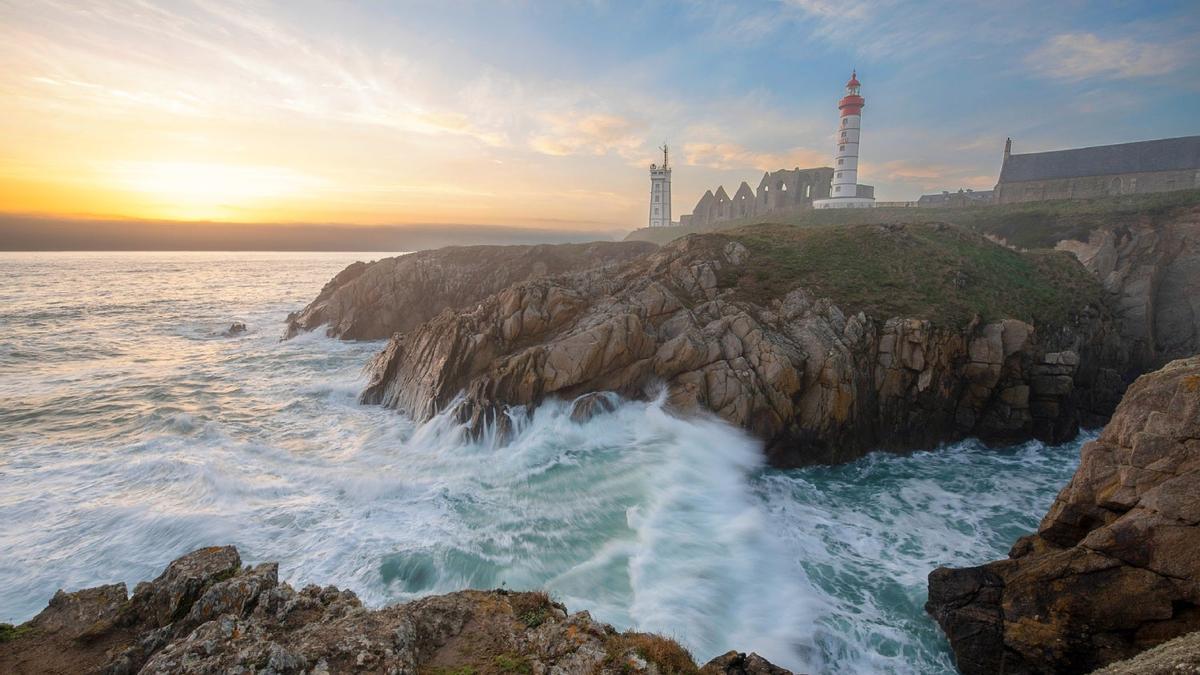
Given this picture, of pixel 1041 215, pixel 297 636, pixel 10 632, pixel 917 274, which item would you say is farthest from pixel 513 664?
pixel 1041 215

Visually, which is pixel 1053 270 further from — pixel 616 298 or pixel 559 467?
pixel 559 467

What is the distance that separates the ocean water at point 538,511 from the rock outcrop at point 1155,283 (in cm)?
1522

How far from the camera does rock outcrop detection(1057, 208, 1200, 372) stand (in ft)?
108

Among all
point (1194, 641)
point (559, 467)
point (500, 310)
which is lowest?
point (559, 467)

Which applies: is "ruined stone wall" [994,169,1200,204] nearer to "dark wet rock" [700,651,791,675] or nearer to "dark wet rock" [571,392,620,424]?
"dark wet rock" [571,392,620,424]

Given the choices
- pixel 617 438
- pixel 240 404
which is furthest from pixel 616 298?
pixel 240 404

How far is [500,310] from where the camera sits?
2906 centimetres

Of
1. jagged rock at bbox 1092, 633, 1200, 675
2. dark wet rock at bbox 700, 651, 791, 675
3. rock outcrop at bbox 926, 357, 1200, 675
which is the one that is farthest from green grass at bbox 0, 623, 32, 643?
rock outcrop at bbox 926, 357, 1200, 675

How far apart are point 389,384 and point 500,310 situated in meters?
9.09

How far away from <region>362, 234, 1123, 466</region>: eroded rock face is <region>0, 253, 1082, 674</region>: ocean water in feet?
4.15

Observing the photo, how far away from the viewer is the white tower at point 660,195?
124938mm

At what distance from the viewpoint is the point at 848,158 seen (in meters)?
78.4

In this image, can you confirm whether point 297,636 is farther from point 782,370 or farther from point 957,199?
point 957,199

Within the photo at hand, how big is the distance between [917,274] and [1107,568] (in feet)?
82.7
